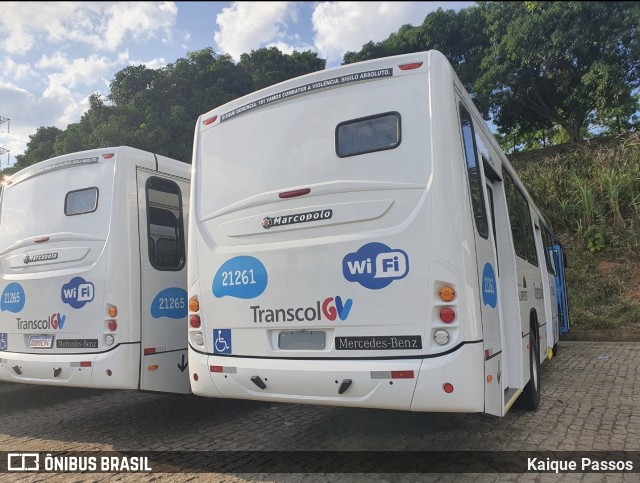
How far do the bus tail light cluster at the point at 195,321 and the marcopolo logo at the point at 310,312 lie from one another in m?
0.61

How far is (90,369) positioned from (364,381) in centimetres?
308

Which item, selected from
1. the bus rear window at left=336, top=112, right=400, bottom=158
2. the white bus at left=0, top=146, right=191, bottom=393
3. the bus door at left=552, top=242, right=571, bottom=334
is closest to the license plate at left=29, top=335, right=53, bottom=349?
the white bus at left=0, top=146, right=191, bottom=393

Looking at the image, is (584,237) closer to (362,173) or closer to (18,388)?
(362,173)

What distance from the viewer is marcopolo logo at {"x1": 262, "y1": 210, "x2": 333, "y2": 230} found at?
12.9 feet

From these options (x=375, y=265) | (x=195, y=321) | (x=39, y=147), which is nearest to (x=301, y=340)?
(x=375, y=265)

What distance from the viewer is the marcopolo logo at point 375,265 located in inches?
142

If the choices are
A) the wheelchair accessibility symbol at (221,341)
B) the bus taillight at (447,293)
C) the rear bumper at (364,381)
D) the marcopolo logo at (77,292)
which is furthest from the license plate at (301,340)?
the marcopolo logo at (77,292)

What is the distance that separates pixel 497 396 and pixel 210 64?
17661mm

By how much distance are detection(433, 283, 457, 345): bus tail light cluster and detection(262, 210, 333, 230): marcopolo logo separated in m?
1.06

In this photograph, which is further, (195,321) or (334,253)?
(195,321)

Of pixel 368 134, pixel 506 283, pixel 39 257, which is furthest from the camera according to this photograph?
pixel 39 257

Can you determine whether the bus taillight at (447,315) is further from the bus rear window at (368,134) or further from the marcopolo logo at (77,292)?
the marcopolo logo at (77,292)

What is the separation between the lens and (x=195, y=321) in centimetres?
445

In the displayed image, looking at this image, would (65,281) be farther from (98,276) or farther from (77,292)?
(98,276)
